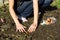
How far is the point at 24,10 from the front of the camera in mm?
4895

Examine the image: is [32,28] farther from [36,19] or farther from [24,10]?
[24,10]

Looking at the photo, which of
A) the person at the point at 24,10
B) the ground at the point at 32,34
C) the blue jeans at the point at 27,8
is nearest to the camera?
the ground at the point at 32,34

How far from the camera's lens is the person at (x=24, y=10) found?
4.50 meters

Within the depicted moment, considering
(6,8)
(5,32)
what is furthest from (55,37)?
(6,8)

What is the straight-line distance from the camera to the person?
4504 millimetres

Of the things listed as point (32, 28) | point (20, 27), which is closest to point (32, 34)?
point (32, 28)

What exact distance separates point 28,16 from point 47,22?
42 centimetres

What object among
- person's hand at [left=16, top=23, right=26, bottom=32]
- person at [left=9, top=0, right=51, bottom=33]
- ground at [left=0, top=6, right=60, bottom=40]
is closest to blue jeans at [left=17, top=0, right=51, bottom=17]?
person at [left=9, top=0, right=51, bottom=33]

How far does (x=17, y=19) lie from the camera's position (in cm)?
454

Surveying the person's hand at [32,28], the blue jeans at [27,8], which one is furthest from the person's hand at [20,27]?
the blue jeans at [27,8]

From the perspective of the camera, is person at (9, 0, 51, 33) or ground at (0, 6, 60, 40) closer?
ground at (0, 6, 60, 40)

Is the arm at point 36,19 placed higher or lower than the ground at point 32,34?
higher

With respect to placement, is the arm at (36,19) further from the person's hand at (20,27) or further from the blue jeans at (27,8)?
the blue jeans at (27,8)

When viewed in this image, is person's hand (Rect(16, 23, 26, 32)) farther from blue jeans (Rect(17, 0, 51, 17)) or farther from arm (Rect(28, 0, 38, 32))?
blue jeans (Rect(17, 0, 51, 17))
